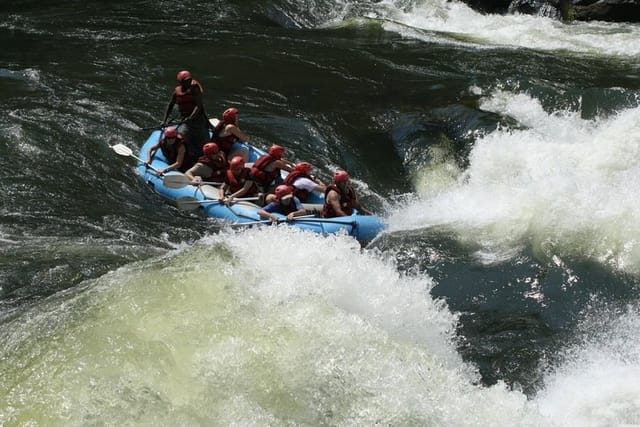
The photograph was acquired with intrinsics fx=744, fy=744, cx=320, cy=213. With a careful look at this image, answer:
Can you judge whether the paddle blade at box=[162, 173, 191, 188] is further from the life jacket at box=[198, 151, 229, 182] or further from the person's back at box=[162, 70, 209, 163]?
the person's back at box=[162, 70, 209, 163]

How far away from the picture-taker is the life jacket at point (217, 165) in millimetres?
9711

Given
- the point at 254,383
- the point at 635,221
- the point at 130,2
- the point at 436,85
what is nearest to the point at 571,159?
the point at 635,221

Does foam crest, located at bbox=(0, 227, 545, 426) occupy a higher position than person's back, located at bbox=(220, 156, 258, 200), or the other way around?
foam crest, located at bbox=(0, 227, 545, 426)

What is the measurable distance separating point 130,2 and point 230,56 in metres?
4.84

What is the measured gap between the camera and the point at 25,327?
5.55 meters

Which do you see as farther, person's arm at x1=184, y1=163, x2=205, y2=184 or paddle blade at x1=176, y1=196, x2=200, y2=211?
person's arm at x1=184, y1=163, x2=205, y2=184

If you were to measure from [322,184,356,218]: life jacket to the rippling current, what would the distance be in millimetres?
661

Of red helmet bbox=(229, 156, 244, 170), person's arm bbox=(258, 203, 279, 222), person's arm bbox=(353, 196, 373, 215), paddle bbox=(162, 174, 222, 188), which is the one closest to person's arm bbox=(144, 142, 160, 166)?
paddle bbox=(162, 174, 222, 188)

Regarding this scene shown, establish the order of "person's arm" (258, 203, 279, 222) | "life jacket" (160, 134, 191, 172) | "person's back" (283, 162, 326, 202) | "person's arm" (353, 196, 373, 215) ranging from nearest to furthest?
"person's arm" (258, 203, 279, 222)
"person's arm" (353, 196, 373, 215)
"person's back" (283, 162, 326, 202)
"life jacket" (160, 134, 191, 172)

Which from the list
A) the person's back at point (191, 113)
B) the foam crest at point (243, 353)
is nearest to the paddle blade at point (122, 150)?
the person's back at point (191, 113)

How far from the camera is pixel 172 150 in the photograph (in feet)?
32.7

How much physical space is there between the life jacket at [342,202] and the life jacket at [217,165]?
1.72 meters

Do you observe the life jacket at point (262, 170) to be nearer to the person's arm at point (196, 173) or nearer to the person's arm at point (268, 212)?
the person's arm at point (268, 212)

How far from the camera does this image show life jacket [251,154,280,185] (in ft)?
30.4
